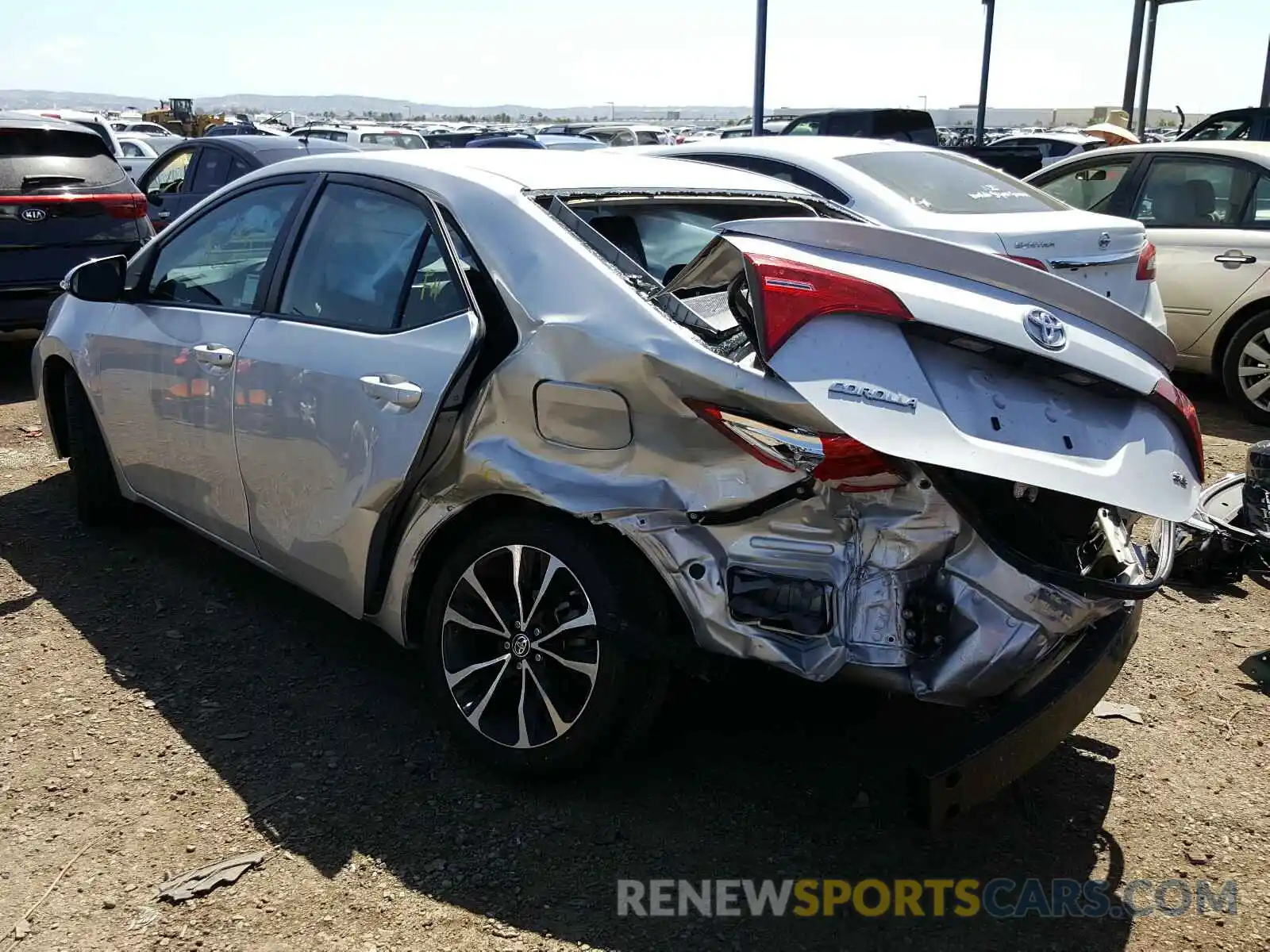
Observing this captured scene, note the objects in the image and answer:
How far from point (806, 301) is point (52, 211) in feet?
22.8

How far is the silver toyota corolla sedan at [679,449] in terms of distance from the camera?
253 cm

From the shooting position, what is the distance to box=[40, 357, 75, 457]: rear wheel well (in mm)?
5105

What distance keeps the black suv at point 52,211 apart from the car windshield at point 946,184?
5.14 meters

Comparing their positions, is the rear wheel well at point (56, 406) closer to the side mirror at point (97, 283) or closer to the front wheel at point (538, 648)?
the side mirror at point (97, 283)

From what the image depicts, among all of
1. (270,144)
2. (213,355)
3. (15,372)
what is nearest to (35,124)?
(15,372)

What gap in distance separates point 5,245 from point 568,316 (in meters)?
6.28

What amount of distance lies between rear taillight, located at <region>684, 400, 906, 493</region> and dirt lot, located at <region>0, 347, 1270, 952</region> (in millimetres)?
618

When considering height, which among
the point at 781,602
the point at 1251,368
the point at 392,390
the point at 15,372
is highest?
the point at 392,390

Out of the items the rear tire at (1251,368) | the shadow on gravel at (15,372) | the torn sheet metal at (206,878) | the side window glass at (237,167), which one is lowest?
the shadow on gravel at (15,372)

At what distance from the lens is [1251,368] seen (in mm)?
7254

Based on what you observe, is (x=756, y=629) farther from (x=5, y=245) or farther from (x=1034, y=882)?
(x=5, y=245)

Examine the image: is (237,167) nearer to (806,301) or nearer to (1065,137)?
(806,301)

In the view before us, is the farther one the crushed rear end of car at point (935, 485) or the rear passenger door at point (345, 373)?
the rear passenger door at point (345, 373)

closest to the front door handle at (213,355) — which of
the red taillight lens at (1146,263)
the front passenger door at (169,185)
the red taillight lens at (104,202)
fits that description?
the red taillight lens at (104,202)
